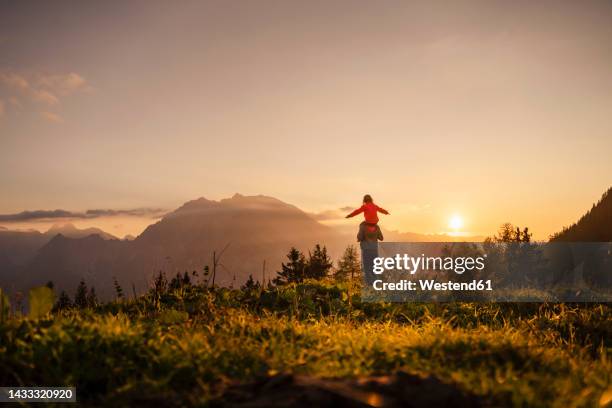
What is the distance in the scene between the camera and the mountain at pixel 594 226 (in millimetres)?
23267

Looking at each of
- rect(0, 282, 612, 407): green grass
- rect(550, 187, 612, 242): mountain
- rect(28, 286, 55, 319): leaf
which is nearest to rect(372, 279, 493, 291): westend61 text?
rect(0, 282, 612, 407): green grass

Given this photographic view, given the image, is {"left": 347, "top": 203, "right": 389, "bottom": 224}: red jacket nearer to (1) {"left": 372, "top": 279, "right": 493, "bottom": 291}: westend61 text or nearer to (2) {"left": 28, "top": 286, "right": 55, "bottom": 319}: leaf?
(1) {"left": 372, "top": 279, "right": 493, "bottom": 291}: westend61 text

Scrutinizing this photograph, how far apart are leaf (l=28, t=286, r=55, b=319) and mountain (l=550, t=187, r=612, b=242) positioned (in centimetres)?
2277

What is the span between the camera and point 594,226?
78.8 feet

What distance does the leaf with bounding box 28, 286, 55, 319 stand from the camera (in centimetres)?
662

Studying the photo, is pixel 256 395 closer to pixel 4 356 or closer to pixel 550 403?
pixel 550 403

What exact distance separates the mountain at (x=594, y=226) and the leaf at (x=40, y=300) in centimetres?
2277

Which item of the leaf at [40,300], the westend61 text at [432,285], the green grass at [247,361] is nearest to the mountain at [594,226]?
the westend61 text at [432,285]

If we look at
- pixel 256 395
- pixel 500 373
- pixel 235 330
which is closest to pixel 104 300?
pixel 235 330

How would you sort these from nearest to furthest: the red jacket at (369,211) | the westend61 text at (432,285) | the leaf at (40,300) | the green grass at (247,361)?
1. the green grass at (247,361)
2. the leaf at (40,300)
3. the westend61 text at (432,285)
4. the red jacket at (369,211)

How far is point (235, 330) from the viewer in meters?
6.93

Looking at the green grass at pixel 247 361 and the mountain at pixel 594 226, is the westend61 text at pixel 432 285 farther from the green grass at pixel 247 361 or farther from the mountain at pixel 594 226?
the mountain at pixel 594 226

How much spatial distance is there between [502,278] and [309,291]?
21.7ft

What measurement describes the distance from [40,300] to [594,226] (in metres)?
24.6
